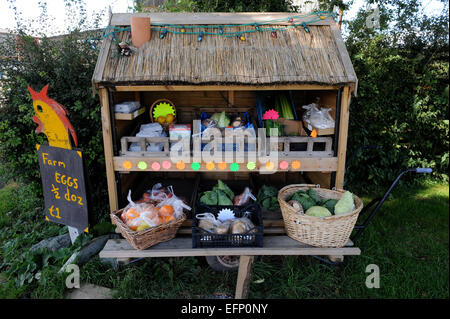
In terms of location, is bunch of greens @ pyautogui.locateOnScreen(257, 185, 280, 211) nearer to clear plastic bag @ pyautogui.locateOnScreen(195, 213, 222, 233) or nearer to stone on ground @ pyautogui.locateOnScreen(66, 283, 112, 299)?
Answer: clear plastic bag @ pyautogui.locateOnScreen(195, 213, 222, 233)

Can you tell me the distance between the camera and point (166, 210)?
321 cm

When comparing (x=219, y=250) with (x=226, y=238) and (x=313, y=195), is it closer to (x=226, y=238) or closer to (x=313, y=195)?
(x=226, y=238)

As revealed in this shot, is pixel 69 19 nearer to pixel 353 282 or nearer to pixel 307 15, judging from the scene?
pixel 307 15

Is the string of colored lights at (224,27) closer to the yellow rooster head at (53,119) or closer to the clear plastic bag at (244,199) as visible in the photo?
the yellow rooster head at (53,119)

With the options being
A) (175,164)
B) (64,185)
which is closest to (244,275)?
(175,164)

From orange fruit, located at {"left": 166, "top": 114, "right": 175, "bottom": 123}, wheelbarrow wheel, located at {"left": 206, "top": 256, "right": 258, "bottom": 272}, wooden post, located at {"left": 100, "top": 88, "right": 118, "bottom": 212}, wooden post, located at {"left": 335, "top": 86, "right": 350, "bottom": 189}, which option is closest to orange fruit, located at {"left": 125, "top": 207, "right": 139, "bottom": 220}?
wooden post, located at {"left": 100, "top": 88, "right": 118, "bottom": 212}

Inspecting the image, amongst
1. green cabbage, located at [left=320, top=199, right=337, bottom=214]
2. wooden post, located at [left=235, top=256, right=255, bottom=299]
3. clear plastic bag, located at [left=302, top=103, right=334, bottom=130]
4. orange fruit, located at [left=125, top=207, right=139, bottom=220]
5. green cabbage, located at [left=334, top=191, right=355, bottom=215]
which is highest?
clear plastic bag, located at [left=302, top=103, right=334, bottom=130]

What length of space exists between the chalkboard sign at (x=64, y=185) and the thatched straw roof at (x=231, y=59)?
3.01ft

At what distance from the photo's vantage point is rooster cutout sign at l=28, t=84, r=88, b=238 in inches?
127

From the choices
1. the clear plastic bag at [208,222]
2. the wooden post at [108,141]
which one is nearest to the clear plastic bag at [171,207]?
the clear plastic bag at [208,222]

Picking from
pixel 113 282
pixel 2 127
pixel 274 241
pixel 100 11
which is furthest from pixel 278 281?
pixel 100 11

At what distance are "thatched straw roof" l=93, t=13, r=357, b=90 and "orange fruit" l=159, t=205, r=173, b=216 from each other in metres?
1.19

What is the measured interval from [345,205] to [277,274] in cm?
112
